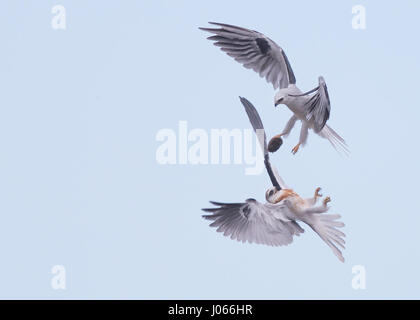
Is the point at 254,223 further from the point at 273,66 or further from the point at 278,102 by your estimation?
the point at 273,66

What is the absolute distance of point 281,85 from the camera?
246 inches

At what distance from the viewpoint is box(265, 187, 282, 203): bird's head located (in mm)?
5633

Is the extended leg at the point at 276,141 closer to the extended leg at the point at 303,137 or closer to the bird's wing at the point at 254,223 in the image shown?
the extended leg at the point at 303,137

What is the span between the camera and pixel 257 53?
20.6ft

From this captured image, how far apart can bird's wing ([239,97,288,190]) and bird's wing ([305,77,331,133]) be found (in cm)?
32

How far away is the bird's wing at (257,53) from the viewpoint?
620 centimetres

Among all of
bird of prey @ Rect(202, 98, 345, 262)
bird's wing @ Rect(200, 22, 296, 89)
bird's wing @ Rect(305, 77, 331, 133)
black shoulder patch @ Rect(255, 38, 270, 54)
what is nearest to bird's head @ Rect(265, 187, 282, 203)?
bird of prey @ Rect(202, 98, 345, 262)

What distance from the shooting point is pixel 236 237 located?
5.73m

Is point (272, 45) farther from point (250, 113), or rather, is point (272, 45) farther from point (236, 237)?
point (236, 237)

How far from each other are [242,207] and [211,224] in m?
0.19
